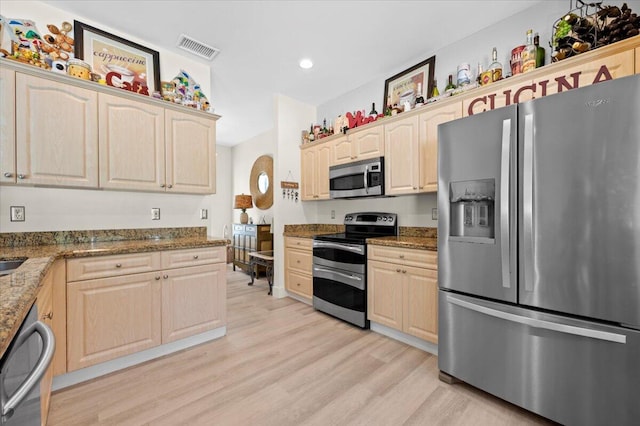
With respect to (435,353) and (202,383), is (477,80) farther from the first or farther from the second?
(202,383)

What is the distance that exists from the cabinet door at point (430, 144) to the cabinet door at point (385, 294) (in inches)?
32.7

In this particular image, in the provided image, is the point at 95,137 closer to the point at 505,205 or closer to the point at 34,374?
the point at 34,374

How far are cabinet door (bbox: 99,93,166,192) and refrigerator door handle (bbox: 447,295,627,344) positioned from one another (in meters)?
2.66

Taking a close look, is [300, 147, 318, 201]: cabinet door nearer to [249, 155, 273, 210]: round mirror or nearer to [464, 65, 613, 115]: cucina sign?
[249, 155, 273, 210]: round mirror

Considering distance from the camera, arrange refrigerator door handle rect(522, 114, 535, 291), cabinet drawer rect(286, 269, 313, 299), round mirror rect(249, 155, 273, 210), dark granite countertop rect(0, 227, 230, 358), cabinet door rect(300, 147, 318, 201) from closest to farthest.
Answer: dark granite countertop rect(0, 227, 230, 358) → refrigerator door handle rect(522, 114, 535, 291) → cabinet drawer rect(286, 269, 313, 299) → cabinet door rect(300, 147, 318, 201) → round mirror rect(249, 155, 273, 210)

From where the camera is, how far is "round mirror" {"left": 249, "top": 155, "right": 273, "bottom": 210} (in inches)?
211

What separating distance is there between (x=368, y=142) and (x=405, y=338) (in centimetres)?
204

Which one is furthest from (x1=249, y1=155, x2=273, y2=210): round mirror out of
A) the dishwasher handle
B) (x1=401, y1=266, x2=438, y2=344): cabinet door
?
the dishwasher handle

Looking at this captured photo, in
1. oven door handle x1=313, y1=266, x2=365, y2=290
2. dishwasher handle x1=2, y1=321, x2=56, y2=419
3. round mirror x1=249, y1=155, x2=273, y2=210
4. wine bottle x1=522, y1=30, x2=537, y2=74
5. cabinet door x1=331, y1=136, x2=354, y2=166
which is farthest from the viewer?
round mirror x1=249, y1=155, x2=273, y2=210

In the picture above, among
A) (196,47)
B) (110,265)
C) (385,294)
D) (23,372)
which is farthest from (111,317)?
(196,47)

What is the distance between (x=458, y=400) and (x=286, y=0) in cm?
312

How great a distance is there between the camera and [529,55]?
79.9 inches

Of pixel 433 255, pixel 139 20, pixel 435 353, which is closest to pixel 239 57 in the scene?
pixel 139 20

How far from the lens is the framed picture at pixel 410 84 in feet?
9.41
